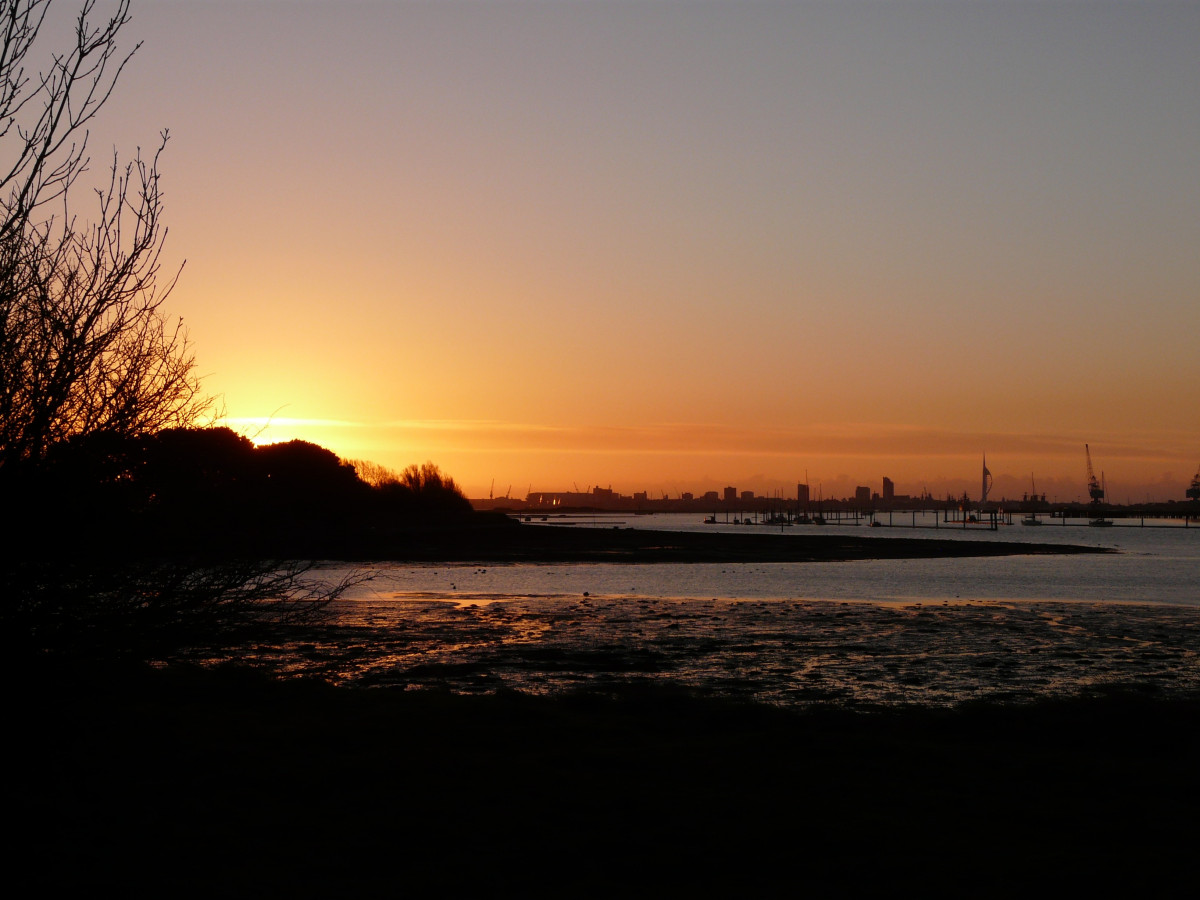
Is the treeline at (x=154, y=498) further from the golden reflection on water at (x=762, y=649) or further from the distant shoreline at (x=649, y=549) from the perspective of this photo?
the distant shoreline at (x=649, y=549)

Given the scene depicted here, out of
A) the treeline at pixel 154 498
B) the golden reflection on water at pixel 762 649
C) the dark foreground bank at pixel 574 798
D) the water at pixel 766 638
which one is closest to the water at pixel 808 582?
the water at pixel 766 638

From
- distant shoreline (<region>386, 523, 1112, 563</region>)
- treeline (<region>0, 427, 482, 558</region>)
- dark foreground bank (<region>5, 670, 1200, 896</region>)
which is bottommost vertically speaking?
dark foreground bank (<region>5, 670, 1200, 896</region>)

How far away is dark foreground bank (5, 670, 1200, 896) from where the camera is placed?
30.5ft

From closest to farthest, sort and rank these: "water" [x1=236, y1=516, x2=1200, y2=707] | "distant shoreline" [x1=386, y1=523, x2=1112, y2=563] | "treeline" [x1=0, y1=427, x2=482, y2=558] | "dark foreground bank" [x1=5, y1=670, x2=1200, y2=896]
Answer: "treeline" [x1=0, y1=427, x2=482, y2=558] → "dark foreground bank" [x1=5, y1=670, x2=1200, y2=896] → "water" [x1=236, y1=516, x2=1200, y2=707] → "distant shoreline" [x1=386, y1=523, x2=1112, y2=563]

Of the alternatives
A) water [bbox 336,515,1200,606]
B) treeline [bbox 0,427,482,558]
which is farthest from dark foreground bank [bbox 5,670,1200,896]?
water [bbox 336,515,1200,606]

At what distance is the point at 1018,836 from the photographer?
10.5 m

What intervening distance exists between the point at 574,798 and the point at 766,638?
57.3 ft

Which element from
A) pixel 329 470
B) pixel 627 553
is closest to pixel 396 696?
pixel 627 553

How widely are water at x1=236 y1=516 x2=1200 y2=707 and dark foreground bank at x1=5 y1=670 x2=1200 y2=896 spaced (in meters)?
3.58

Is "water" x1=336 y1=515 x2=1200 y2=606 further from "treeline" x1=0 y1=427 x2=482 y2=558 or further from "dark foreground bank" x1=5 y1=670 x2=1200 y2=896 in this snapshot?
"treeline" x1=0 y1=427 x2=482 y2=558

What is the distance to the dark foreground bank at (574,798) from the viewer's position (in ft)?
30.5

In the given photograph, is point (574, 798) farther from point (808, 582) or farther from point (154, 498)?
point (808, 582)

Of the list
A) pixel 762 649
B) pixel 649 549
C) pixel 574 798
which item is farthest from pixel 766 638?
pixel 649 549

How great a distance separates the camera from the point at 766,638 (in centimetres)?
2828
